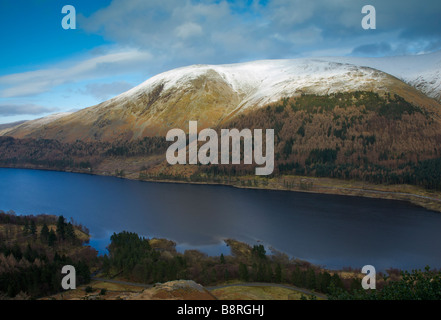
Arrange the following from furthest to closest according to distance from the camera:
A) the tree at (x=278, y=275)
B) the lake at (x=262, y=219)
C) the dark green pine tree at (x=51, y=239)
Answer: the dark green pine tree at (x=51, y=239), the lake at (x=262, y=219), the tree at (x=278, y=275)

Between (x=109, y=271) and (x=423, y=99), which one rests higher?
(x=423, y=99)

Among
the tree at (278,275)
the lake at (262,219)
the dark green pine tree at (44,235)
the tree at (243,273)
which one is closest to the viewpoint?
the tree at (278,275)

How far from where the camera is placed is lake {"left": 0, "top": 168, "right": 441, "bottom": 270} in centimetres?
5175

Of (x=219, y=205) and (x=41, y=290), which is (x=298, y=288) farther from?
(x=219, y=205)

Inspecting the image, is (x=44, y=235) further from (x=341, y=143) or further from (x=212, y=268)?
(x=341, y=143)

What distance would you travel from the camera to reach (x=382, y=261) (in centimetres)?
4728

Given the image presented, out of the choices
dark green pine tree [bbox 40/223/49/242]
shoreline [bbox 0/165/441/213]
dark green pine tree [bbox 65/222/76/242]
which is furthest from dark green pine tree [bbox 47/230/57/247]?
shoreline [bbox 0/165/441/213]

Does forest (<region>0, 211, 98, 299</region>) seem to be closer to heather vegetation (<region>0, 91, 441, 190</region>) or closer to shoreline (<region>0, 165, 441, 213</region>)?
shoreline (<region>0, 165, 441, 213</region>)

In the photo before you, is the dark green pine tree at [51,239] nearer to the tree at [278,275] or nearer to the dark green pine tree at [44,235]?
the dark green pine tree at [44,235]

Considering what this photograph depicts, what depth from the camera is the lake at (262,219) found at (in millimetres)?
51750

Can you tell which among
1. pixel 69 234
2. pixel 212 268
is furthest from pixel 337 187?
pixel 69 234

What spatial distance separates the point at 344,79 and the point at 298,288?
15870 centimetres

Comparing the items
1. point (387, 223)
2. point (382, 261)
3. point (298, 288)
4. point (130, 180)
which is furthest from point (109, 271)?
point (130, 180)

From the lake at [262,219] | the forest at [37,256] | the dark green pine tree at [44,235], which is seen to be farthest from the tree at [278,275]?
the dark green pine tree at [44,235]
